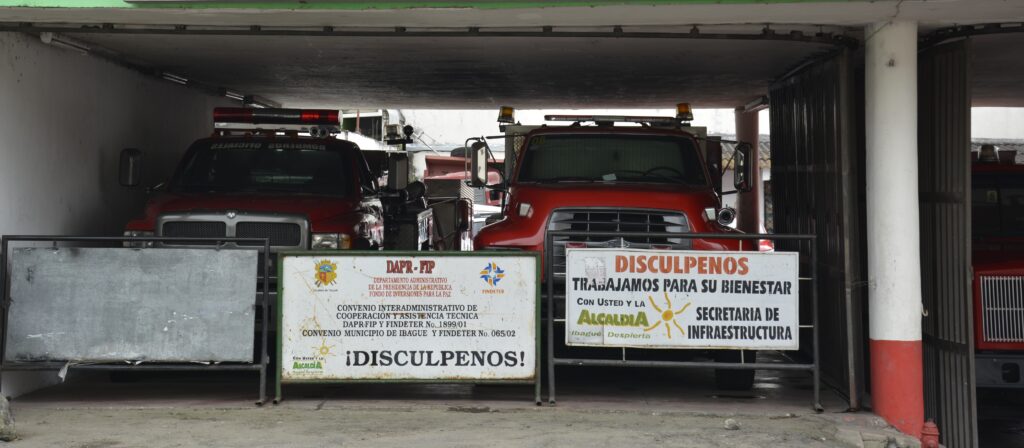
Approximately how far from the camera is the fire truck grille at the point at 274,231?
10461 millimetres

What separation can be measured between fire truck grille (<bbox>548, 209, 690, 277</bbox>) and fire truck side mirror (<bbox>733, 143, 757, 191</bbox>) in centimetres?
143

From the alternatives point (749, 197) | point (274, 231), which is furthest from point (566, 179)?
point (749, 197)

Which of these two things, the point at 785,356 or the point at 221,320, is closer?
the point at 221,320

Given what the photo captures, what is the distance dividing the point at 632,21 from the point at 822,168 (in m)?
2.80

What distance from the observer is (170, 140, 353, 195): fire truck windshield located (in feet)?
38.1

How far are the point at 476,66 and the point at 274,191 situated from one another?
2704 millimetres

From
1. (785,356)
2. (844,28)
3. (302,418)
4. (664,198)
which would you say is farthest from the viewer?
(785,356)

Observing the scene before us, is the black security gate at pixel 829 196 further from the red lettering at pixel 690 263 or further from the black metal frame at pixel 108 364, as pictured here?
the black metal frame at pixel 108 364

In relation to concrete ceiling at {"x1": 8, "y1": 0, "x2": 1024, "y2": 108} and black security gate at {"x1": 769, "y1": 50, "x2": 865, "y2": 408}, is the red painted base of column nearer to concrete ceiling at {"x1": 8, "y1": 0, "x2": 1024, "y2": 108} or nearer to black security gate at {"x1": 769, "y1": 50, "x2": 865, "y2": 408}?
black security gate at {"x1": 769, "y1": 50, "x2": 865, "y2": 408}

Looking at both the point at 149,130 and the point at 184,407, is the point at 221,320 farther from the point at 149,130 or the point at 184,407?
the point at 149,130

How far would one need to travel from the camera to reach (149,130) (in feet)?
44.9

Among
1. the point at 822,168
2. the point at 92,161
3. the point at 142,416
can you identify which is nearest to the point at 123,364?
the point at 142,416

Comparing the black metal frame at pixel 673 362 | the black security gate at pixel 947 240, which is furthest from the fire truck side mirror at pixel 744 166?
the black metal frame at pixel 673 362

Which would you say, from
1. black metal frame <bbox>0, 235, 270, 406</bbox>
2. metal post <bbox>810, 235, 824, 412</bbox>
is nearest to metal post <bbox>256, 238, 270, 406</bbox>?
black metal frame <bbox>0, 235, 270, 406</bbox>
